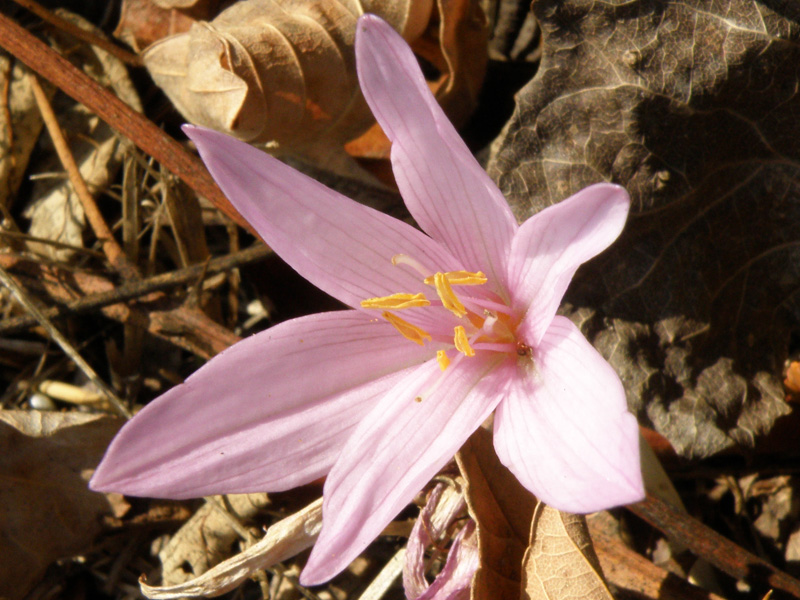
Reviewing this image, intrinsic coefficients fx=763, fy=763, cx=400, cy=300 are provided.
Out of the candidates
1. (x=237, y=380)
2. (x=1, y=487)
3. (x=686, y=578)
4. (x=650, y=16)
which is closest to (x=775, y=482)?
(x=686, y=578)

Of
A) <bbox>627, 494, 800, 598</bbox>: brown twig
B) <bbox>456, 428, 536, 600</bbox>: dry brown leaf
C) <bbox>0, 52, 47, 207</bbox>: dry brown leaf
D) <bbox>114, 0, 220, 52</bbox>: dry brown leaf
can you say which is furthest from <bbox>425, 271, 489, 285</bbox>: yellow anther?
<bbox>0, 52, 47, 207</bbox>: dry brown leaf

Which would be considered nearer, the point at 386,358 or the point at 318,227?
the point at 318,227

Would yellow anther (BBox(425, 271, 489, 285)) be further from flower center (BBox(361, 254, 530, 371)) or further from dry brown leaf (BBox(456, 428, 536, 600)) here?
dry brown leaf (BBox(456, 428, 536, 600))

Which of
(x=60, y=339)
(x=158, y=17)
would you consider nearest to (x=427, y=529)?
(x=60, y=339)

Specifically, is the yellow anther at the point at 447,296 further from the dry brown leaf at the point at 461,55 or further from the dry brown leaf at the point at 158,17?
the dry brown leaf at the point at 158,17

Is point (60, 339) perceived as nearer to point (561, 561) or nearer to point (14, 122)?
point (14, 122)

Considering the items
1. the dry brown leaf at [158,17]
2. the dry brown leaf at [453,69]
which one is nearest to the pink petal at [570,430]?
the dry brown leaf at [453,69]

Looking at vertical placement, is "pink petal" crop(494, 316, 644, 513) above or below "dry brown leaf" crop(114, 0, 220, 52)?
below
